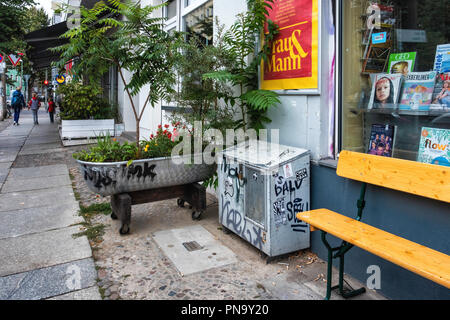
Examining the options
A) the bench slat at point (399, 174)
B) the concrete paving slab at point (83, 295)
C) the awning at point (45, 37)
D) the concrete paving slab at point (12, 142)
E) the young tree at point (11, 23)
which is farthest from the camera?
the young tree at point (11, 23)

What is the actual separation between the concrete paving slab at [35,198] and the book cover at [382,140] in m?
4.50

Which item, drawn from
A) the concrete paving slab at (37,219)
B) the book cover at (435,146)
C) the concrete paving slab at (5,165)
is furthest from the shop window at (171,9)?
the book cover at (435,146)

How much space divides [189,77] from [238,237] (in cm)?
203

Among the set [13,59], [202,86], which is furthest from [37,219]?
[13,59]

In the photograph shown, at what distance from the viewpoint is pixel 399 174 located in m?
2.63

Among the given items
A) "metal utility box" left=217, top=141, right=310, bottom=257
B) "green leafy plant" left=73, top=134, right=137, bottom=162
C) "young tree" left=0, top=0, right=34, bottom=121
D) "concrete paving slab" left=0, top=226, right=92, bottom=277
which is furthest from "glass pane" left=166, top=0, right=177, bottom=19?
"young tree" left=0, top=0, right=34, bottom=121

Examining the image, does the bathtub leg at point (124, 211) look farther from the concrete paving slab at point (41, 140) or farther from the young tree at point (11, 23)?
the young tree at point (11, 23)

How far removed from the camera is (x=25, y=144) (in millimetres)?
11844

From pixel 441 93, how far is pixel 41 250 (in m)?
4.15

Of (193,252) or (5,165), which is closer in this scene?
(193,252)

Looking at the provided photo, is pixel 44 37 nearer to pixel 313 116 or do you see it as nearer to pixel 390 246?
pixel 313 116

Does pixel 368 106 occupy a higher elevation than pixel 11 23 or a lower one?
lower

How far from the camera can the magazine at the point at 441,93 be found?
2.85m

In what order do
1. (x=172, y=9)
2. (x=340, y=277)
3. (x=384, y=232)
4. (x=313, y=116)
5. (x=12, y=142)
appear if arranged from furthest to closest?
1. (x=12, y=142)
2. (x=172, y=9)
3. (x=313, y=116)
4. (x=340, y=277)
5. (x=384, y=232)
